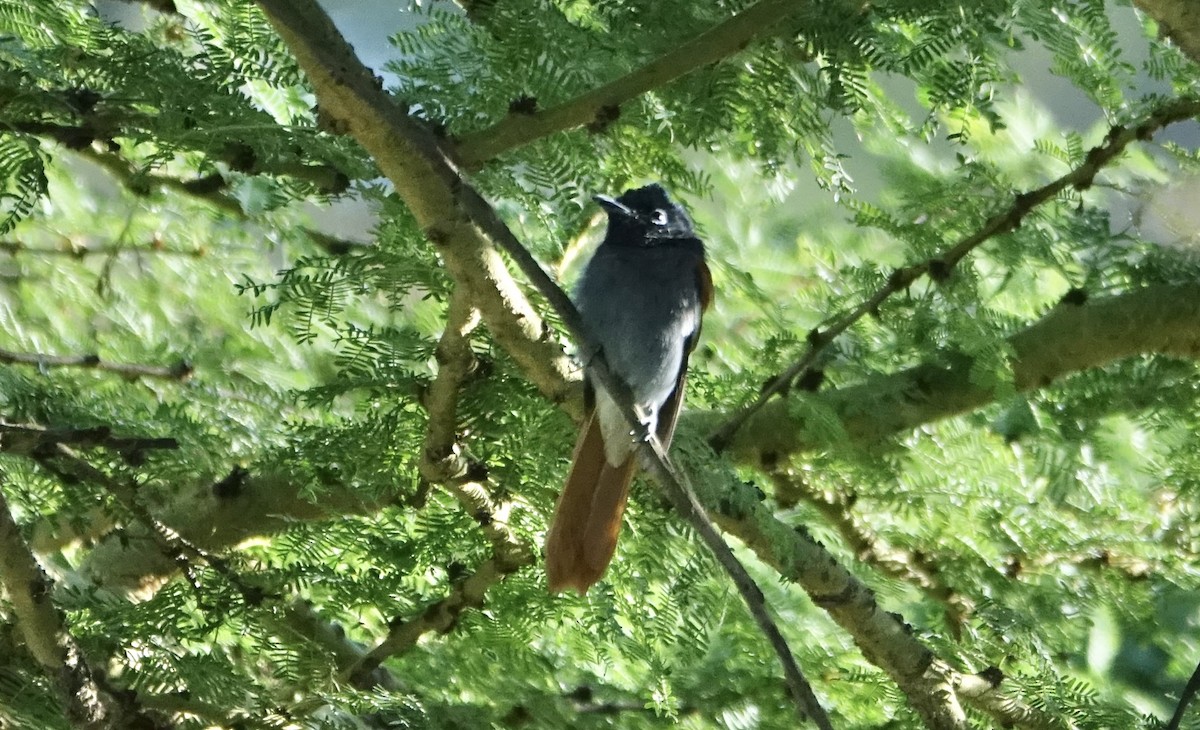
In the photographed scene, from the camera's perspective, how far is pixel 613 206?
3504 millimetres

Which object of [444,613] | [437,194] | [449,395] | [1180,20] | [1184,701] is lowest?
[444,613]

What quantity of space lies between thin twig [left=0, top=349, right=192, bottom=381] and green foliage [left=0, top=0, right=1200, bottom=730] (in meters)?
0.06

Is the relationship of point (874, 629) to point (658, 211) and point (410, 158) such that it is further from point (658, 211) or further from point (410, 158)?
point (410, 158)

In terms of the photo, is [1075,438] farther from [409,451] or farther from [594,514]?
[409,451]

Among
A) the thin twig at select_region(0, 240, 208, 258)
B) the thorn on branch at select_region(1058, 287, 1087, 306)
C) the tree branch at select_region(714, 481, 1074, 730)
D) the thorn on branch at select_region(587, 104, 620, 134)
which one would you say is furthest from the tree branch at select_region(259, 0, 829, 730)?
the thin twig at select_region(0, 240, 208, 258)

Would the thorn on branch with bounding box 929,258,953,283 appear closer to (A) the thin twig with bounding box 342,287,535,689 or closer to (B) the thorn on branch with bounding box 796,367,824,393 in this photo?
(B) the thorn on branch with bounding box 796,367,824,393

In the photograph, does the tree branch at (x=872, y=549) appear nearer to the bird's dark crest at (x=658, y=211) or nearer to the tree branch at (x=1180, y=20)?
the bird's dark crest at (x=658, y=211)

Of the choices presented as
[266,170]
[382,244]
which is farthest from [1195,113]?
[266,170]

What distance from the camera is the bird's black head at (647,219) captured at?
392 cm

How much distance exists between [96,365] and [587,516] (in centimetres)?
156

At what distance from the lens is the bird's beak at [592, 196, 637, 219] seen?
11.2ft

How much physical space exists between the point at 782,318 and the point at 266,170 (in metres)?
1.90

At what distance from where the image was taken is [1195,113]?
10.5ft

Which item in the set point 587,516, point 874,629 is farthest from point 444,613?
point 874,629
